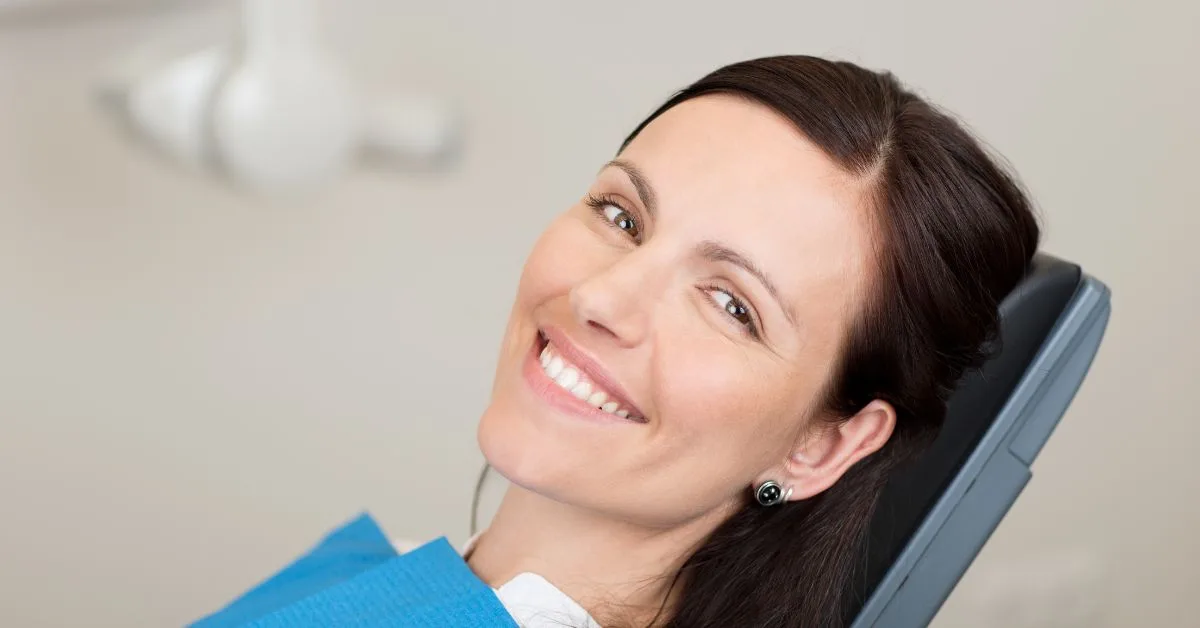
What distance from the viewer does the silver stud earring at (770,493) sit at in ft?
3.83

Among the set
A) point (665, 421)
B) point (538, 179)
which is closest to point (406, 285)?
point (538, 179)

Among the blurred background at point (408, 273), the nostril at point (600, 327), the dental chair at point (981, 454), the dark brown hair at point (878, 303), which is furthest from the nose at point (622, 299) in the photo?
the blurred background at point (408, 273)

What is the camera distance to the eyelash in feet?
3.52

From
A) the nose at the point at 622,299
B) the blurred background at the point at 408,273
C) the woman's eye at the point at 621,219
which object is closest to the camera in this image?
the nose at the point at 622,299

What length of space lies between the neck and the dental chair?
0.55 feet

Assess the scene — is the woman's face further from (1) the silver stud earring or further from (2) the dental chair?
(2) the dental chair

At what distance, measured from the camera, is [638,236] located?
1126 mm

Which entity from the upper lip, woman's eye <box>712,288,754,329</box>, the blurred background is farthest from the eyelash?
the blurred background

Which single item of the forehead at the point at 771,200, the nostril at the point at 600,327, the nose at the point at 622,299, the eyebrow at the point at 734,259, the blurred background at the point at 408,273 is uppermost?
the forehead at the point at 771,200

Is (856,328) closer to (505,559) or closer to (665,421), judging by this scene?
(665,421)

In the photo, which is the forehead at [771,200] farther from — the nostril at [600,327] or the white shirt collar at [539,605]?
the white shirt collar at [539,605]

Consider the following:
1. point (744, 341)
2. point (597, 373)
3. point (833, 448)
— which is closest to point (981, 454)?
point (833, 448)

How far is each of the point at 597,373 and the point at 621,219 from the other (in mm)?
157

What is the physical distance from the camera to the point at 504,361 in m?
1.16
